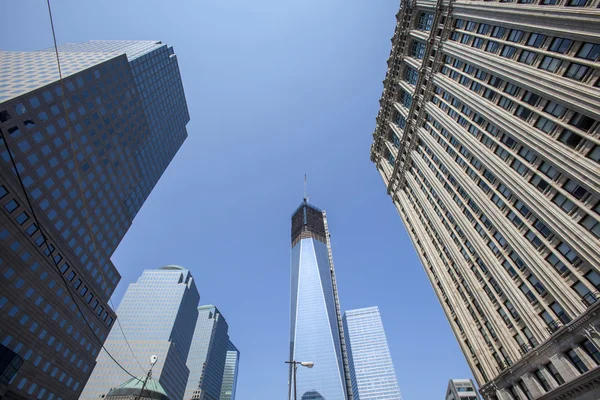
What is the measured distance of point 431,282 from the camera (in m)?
55.1

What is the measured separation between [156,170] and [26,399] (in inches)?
2658

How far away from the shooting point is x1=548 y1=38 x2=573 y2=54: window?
29289 millimetres

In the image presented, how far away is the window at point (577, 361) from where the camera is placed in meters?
26.0

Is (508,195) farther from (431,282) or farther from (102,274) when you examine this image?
(102,274)

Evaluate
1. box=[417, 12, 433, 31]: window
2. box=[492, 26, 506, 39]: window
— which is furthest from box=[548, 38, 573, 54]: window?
box=[417, 12, 433, 31]: window

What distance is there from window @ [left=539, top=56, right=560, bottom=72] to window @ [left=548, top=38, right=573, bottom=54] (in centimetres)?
78

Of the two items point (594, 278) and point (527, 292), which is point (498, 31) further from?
point (527, 292)

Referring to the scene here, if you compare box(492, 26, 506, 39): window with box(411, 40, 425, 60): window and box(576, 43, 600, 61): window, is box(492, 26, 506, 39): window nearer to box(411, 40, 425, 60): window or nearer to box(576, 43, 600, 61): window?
box(576, 43, 600, 61): window

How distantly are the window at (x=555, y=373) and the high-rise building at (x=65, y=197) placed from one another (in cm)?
5239

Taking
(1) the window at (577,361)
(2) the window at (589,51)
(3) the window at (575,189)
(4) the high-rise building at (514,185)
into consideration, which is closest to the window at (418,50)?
(4) the high-rise building at (514,185)

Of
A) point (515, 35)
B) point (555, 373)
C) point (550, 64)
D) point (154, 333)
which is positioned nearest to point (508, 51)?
point (515, 35)

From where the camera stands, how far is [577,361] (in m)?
26.7

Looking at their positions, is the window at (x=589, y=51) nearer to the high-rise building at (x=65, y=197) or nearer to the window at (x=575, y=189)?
the window at (x=575, y=189)

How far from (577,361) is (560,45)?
1145 inches
